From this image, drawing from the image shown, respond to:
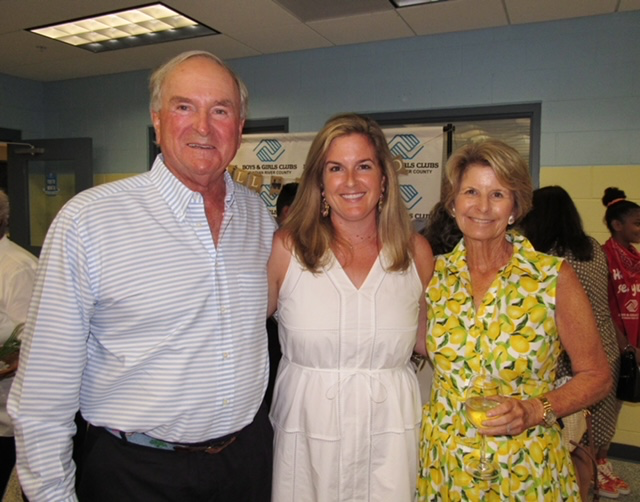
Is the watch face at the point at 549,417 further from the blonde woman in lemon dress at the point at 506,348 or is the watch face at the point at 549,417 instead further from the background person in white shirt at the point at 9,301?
the background person in white shirt at the point at 9,301

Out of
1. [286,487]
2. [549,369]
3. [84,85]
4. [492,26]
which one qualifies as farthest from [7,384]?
[84,85]

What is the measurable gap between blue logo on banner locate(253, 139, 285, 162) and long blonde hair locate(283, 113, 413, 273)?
2914mm

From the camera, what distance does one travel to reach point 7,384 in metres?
2.27

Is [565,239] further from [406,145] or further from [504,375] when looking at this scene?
[406,145]

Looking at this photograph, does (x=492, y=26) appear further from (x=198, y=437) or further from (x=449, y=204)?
(x=198, y=437)

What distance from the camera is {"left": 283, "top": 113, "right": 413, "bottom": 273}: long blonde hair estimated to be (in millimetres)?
1792

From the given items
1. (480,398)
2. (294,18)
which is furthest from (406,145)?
(480,398)

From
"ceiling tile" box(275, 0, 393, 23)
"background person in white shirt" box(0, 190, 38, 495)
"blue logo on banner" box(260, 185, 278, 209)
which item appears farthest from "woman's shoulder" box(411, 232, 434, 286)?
"blue logo on banner" box(260, 185, 278, 209)

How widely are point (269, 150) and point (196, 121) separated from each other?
11.0 feet

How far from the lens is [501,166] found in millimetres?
1654

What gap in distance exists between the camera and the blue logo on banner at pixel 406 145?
4.25 m

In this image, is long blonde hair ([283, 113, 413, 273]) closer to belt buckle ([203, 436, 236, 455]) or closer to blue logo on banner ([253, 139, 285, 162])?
belt buckle ([203, 436, 236, 455])

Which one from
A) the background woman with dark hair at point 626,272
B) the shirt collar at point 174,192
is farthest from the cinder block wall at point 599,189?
the shirt collar at point 174,192

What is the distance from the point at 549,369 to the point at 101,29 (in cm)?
440
